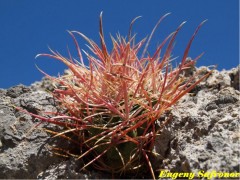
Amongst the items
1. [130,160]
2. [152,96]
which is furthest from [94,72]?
[130,160]

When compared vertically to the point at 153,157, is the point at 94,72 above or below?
above

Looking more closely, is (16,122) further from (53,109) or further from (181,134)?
(181,134)

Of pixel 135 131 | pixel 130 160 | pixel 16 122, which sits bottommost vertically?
pixel 130 160

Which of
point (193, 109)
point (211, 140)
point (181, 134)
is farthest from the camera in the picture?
point (193, 109)

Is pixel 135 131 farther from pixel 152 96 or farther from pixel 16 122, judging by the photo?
pixel 16 122

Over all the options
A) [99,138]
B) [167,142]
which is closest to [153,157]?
[167,142]

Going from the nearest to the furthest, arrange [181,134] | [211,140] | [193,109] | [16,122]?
[211,140] → [181,134] → [193,109] → [16,122]

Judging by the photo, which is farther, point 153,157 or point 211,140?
point 153,157

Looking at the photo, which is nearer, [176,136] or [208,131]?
[208,131]
